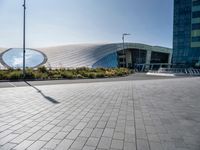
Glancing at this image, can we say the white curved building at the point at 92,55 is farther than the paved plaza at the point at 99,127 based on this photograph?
Yes

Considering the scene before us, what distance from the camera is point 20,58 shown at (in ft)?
149

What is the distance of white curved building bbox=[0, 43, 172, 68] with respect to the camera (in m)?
44.1

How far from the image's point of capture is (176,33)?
5291cm

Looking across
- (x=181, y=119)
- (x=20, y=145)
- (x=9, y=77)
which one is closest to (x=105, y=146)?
(x=20, y=145)

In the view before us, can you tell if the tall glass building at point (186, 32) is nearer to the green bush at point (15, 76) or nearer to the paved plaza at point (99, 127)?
the green bush at point (15, 76)

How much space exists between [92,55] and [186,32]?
2665cm

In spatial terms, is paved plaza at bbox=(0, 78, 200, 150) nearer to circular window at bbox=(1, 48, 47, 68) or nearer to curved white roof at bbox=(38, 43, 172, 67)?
curved white roof at bbox=(38, 43, 172, 67)

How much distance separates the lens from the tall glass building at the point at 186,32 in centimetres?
5000

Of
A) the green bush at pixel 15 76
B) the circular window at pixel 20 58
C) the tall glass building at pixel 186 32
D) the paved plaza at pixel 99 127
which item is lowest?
the paved plaza at pixel 99 127

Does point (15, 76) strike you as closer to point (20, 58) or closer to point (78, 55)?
point (20, 58)

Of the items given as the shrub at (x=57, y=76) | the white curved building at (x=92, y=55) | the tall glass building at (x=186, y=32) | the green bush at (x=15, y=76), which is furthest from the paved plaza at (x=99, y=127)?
the tall glass building at (x=186, y=32)

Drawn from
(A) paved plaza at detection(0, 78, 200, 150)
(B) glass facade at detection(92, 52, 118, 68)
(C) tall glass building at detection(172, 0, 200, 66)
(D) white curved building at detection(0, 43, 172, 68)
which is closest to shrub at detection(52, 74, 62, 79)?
(A) paved plaza at detection(0, 78, 200, 150)

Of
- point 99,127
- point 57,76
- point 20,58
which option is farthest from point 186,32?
point 99,127

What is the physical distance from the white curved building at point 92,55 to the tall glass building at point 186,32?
15725 millimetres
